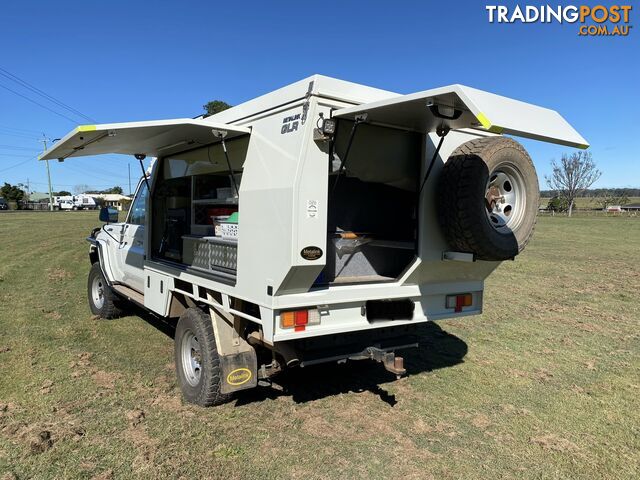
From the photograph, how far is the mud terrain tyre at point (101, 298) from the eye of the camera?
21.9ft

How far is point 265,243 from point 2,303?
6476 millimetres

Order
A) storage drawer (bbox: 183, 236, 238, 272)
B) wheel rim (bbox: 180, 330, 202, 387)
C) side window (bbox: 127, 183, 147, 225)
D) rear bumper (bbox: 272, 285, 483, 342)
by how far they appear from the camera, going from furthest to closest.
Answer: side window (bbox: 127, 183, 147, 225) → wheel rim (bbox: 180, 330, 202, 387) → storage drawer (bbox: 183, 236, 238, 272) → rear bumper (bbox: 272, 285, 483, 342)

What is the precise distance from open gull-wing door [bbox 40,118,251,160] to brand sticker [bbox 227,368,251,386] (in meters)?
1.88

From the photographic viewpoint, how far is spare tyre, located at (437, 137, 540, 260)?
138 inches

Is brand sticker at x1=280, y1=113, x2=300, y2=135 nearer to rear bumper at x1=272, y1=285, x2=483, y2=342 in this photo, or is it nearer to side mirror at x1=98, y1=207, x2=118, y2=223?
rear bumper at x1=272, y1=285, x2=483, y2=342

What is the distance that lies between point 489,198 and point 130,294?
171 inches

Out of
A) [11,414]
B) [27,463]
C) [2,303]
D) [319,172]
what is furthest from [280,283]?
[2,303]

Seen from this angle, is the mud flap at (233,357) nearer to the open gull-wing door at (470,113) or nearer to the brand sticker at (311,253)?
the brand sticker at (311,253)

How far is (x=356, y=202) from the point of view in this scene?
14.3 feet

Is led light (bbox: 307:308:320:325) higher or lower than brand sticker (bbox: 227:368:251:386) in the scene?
higher

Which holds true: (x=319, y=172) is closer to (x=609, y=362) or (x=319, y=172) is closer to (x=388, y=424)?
(x=388, y=424)

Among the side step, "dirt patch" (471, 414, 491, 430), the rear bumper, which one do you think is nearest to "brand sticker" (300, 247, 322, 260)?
the rear bumper

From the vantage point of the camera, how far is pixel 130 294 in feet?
19.4

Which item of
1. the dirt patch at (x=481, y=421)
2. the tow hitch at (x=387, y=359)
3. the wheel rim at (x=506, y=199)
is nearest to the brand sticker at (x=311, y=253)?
the tow hitch at (x=387, y=359)
